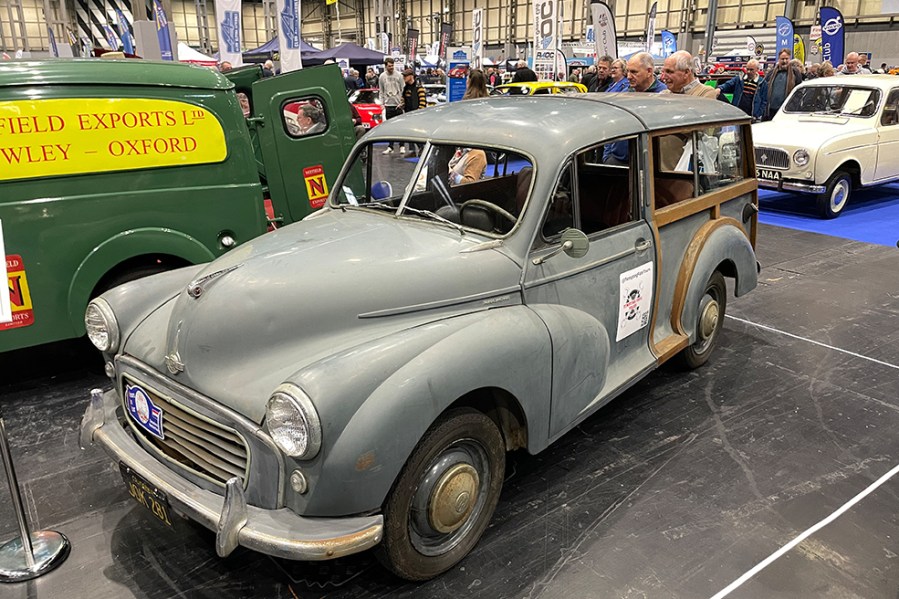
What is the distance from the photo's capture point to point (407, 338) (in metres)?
2.42

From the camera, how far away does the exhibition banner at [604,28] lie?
37.9 feet

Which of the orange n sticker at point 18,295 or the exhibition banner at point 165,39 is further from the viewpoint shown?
the exhibition banner at point 165,39

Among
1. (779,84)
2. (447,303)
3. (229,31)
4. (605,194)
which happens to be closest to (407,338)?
(447,303)

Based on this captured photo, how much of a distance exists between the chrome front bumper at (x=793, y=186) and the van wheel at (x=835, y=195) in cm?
15

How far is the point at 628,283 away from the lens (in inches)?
135

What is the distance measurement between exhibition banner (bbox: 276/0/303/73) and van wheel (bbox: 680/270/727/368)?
373 inches

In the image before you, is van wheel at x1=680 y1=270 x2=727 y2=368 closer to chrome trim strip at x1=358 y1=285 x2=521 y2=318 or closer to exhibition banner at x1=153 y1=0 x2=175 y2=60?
chrome trim strip at x1=358 y1=285 x2=521 y2=318

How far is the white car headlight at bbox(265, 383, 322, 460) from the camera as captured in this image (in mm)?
2068

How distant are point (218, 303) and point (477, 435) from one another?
113 centimetres

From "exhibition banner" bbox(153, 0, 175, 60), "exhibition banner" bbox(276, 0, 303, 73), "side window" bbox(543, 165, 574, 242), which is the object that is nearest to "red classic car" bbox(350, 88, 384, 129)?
"exhibition banner" bbox(276, 0, 303, 73)

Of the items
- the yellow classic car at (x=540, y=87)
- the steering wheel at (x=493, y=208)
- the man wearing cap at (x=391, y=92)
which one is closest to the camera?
the steering wheel at (x=493, y=208)

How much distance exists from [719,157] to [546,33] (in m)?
8.80

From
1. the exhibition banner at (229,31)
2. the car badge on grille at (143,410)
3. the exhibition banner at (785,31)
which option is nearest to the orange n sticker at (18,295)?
the car badge on grille at (143,410)

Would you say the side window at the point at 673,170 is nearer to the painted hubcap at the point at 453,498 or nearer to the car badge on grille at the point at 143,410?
the painted hubcap at the point at 453,498
